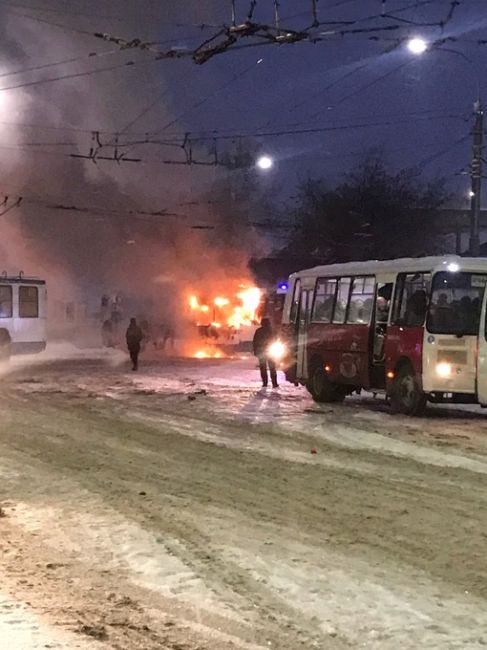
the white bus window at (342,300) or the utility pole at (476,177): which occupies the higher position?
the utility pole at (476,177)

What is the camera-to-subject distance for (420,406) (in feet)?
47.3

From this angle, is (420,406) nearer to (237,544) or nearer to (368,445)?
(368,445)

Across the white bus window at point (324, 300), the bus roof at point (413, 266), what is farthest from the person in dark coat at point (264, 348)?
the bus roof at point (413, 266)

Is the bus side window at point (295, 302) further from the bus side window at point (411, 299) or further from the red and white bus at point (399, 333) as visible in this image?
the bus side window at point (411, 299)

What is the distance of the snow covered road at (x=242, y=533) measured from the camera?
4.95 metres

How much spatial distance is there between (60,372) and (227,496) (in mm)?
15944

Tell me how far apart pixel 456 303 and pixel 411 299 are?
31.4 inches

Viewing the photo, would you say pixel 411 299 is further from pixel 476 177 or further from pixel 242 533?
pixel 476 177

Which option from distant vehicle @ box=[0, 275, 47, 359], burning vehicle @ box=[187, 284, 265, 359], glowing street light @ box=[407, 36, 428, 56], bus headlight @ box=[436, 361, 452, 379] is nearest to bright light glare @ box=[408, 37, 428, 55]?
glowing street light @ box=[407, 36, 428, 56]

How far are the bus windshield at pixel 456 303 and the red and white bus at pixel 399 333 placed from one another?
16 mm

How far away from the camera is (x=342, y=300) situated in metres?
17.1

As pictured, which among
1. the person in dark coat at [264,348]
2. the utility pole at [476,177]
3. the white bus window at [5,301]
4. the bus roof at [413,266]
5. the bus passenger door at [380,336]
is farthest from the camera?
the white bus window at [5,301]

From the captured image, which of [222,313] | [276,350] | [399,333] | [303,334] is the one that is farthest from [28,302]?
[222,313]

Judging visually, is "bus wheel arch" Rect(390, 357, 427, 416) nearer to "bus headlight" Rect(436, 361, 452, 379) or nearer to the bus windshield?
"bus headlight" Rect(436, 361, 452, 379)
